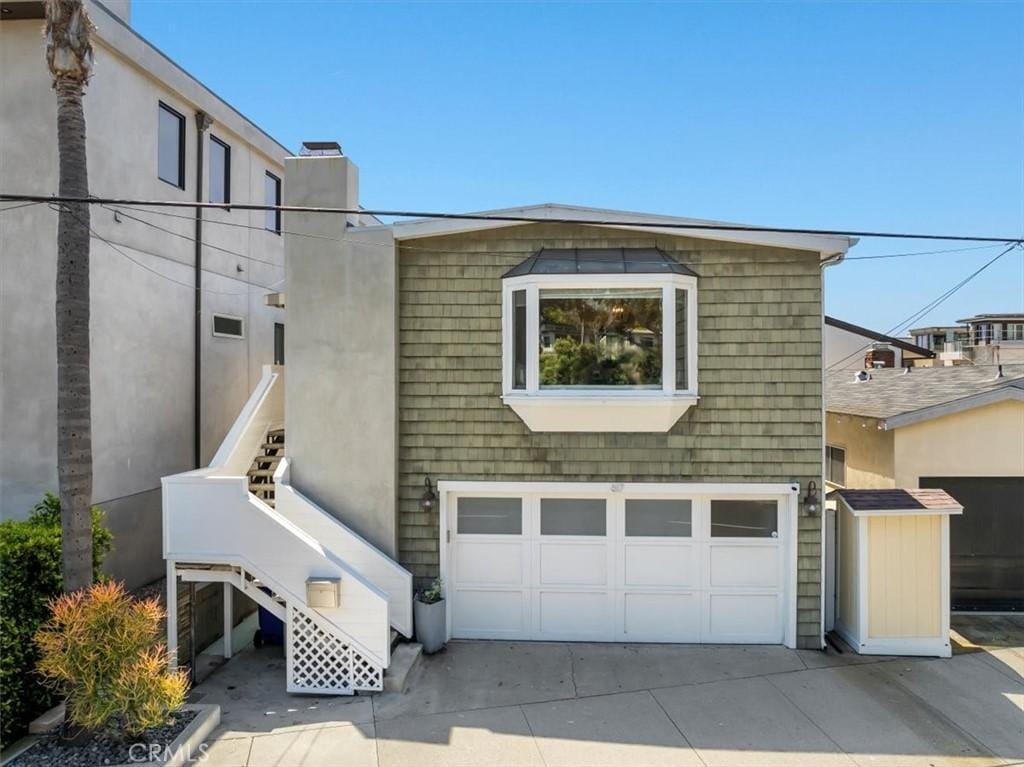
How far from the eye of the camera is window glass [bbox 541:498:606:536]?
7.32 m

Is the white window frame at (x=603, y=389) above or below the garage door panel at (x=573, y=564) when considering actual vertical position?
above

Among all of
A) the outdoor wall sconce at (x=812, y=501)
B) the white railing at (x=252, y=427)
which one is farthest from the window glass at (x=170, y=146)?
the outdoor wall sconce at (x=812, y=501)

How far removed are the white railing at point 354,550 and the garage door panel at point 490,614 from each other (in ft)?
2.38

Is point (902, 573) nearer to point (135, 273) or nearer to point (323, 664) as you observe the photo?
point (323, 664)

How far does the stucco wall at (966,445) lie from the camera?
8.09 metres

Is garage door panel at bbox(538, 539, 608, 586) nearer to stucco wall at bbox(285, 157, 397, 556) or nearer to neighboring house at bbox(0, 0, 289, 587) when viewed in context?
stucco wall at bbox(285, 157, 397, 556)

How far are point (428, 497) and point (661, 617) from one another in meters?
3.12

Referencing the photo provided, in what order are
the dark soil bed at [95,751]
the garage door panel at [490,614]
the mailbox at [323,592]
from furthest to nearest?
the garage door panel at [490,614]
the mailbox at [323,592]
the dark soil bed at [95,751]

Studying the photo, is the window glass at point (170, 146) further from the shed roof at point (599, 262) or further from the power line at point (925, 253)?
the power line at point (925, 253)

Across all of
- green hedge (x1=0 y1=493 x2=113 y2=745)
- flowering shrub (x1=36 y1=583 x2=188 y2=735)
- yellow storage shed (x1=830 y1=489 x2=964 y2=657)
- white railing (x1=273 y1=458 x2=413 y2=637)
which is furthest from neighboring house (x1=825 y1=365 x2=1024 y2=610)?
green hedge (x1=0 y1=493 x2=113 y2=745)

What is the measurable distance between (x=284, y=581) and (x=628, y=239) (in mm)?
5224

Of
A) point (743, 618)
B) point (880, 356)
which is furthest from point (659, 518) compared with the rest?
point (880, 356)

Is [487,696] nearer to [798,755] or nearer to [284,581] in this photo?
[284,581]

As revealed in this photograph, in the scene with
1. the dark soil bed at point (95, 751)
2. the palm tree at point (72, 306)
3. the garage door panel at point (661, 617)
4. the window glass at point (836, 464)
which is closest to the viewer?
the dark soil bed at point (95, 751)
